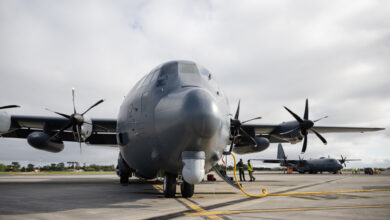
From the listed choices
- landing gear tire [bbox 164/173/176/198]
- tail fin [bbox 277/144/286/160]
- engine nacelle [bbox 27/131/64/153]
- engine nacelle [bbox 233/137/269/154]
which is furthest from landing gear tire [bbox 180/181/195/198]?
tail fin [bbox 277/144/286/160]

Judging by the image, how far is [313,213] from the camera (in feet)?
19.2

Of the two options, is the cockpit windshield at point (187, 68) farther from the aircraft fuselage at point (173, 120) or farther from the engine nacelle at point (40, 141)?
the engine nacelle at point (40, 141)

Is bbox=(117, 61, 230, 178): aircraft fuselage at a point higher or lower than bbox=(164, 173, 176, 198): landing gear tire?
higher

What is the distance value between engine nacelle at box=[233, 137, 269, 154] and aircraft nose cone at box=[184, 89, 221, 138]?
10718mm

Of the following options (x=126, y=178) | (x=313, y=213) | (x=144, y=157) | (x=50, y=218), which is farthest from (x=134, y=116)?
(x=126, y=178)

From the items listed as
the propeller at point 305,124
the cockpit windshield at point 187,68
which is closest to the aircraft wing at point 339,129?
the propeller at point 305,124

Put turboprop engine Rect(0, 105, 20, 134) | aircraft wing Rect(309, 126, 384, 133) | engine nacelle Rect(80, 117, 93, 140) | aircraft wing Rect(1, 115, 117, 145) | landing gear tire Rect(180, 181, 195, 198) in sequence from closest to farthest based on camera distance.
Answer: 1. landing gear tire Rect(180, 181, 195, 198)
2. turboprop engine Rect(0, 105, 20, 134)
3. engine nacelle Rect(80, 117, 93, 140)
4. aircraft wing Rect(1, 115, 117, 145)
5. aircraft wing Rect(309, 126, 384, 133)

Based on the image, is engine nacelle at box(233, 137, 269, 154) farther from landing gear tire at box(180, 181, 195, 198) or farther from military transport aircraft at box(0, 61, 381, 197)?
landing gear tire at box(180, 181, 195, 198)

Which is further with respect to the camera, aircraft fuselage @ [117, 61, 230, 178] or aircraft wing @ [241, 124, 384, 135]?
aircraft wing @ [241, 124, 384, 135]

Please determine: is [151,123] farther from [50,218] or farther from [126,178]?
[126,178]

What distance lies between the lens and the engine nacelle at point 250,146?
1667 centimetres

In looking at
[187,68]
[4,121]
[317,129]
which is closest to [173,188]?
[187,68]

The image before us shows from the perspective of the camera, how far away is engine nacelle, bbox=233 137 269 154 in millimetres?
16669

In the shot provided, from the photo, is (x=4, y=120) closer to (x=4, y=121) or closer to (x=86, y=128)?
(x=4, y=121)
